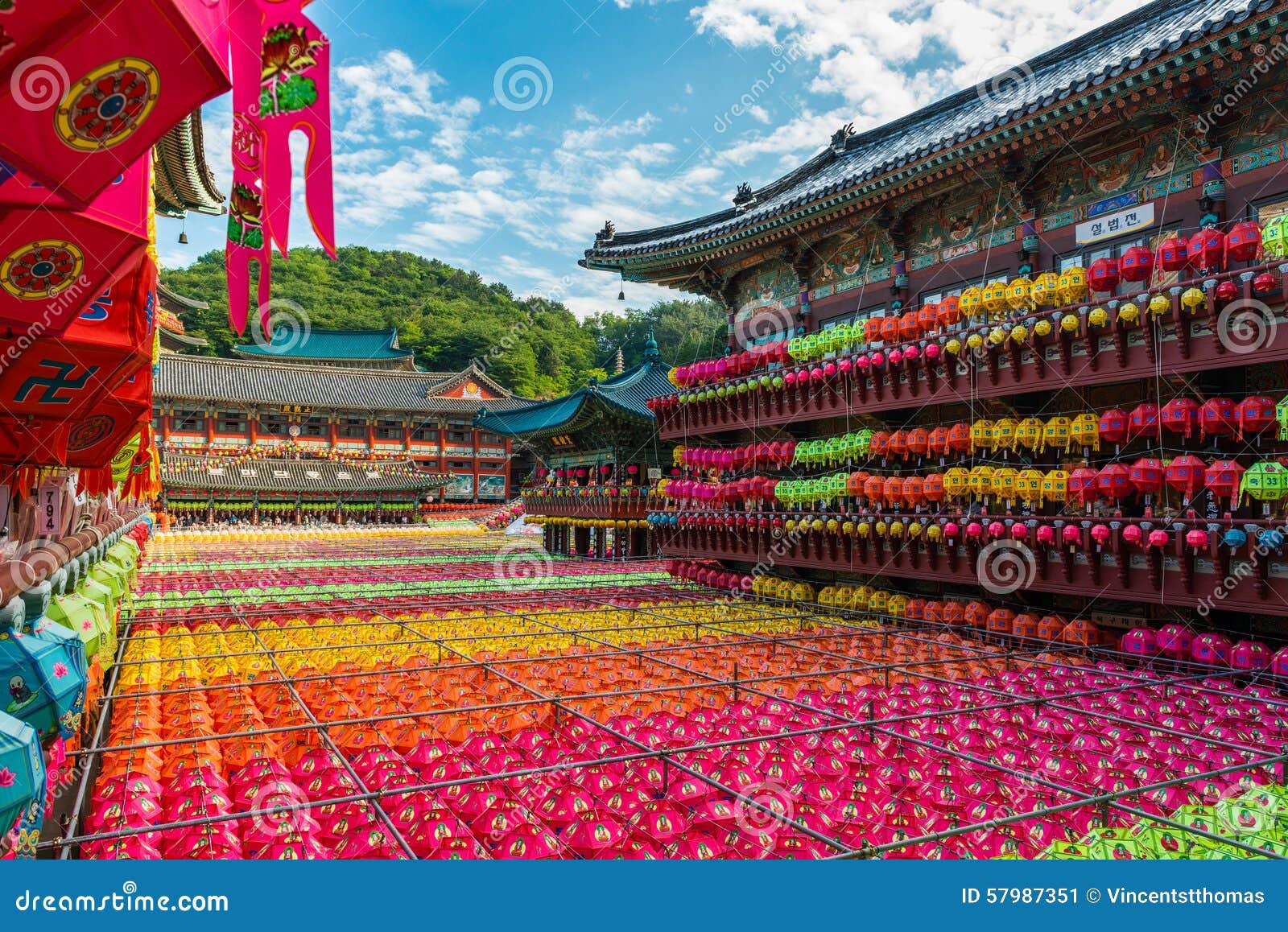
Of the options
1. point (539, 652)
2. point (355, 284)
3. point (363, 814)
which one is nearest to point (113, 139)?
point (363, 814)

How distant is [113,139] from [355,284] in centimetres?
10094

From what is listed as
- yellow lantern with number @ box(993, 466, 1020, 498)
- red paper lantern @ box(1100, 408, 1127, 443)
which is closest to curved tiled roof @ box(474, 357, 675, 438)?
yellow lantern with number @ box(993, 466, 1020, 498)

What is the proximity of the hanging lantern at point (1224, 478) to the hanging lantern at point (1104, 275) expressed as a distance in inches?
102

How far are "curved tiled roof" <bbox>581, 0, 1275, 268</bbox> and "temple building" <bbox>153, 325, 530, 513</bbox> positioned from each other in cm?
3636

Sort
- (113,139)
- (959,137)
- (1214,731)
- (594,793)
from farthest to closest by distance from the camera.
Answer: (959,137)
(1214,731)
(594,793)
(113,139)

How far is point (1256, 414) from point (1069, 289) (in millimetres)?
2786

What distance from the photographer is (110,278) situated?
429cm

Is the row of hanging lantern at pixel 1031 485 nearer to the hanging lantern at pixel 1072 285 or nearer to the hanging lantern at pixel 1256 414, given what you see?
the hanging lantern at pixel 1256 414

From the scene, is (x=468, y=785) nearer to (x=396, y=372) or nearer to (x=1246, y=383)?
(x=1246, y=383)

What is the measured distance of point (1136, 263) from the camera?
33.8 ft

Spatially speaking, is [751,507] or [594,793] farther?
[751,507]

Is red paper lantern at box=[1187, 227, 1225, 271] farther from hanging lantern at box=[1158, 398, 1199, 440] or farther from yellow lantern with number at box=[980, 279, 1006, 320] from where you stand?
yellow lantern with number at box=[980, 279, 1006, 320]

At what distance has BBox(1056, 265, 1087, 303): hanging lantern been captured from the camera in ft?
36.2

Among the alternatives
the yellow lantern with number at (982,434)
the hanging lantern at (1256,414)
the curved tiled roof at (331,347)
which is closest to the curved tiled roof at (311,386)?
the curved tiled roof at (331,347)
